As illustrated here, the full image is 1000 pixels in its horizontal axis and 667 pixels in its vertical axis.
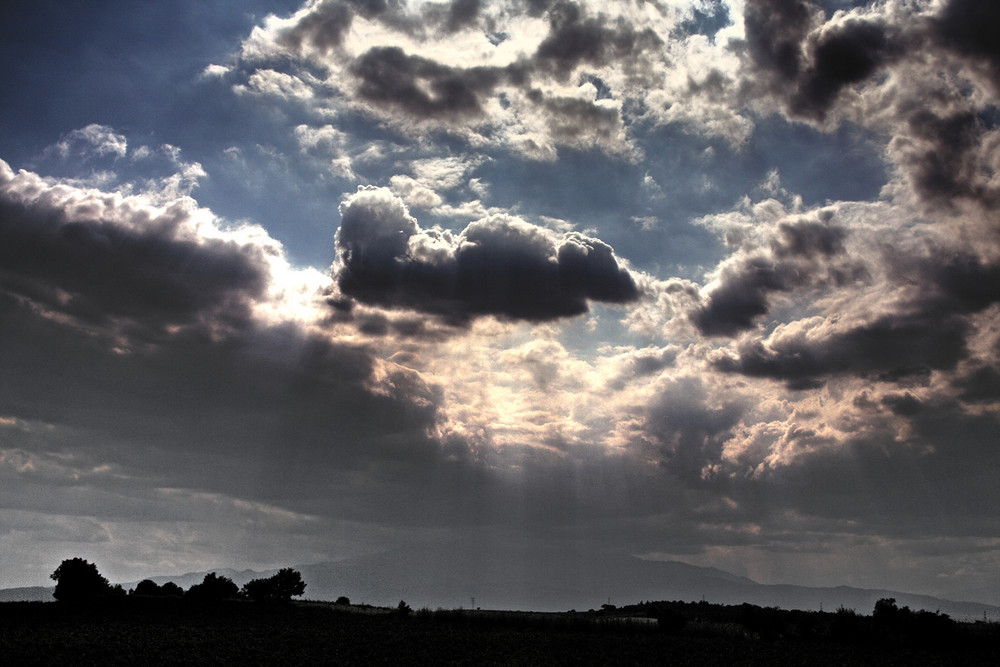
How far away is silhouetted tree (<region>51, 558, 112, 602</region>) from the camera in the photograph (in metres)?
121

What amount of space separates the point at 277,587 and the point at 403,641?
59287mm

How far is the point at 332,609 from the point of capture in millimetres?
118562

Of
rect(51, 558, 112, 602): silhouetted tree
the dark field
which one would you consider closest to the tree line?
rect(51, 558, 112, 602): silhouetted tree

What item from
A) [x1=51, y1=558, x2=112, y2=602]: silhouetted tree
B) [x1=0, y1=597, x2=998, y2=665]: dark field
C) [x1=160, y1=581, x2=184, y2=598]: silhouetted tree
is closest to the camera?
[x1=0, y1=597, x2=998, y2=665]: dark field

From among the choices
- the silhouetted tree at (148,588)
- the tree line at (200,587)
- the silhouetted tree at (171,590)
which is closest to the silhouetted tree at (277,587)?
the tree line at (200,587)

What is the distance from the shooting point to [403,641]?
80.6m

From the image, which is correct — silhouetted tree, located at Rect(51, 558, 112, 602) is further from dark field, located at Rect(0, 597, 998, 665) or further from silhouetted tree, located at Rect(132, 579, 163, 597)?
dark field, located at Rect(0, 597, 998, 665)

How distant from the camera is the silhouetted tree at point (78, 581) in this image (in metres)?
121

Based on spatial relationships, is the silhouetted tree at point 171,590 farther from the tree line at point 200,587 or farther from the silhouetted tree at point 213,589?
the silhouetted tree at point 213,589

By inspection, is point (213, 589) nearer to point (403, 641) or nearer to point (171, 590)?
point (171, 590)

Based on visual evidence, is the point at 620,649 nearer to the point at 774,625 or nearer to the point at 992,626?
the point at 774,625

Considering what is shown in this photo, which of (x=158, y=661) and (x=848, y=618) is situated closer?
(x=158, y=661)

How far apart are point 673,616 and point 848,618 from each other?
2177 centimetres

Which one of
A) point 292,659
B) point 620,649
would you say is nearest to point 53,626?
point 292,659
